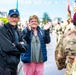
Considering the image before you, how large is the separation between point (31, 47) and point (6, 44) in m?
1.19

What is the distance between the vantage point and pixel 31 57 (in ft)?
24.8

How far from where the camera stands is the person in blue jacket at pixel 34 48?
7543mm

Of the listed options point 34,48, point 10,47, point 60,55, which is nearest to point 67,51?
point 60,55

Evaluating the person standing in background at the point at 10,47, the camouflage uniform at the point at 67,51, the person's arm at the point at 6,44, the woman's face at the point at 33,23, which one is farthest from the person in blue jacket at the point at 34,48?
the camouflage uniform at the point at 67,51

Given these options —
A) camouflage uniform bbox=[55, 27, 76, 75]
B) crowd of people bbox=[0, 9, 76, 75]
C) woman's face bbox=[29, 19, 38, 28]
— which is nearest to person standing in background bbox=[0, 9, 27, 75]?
crowd of people bbox=[0, 9, 76, 75]

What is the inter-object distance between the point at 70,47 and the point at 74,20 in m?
0.39

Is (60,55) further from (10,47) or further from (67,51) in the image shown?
(10,47)

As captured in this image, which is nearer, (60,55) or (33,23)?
(60,55)

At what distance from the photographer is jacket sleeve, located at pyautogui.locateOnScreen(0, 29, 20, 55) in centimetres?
641

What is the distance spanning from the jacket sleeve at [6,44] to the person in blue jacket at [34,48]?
110cm

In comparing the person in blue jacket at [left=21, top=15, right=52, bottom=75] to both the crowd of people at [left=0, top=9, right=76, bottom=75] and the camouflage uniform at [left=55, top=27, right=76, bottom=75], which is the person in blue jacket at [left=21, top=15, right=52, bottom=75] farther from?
the camouflage uniform at [left=55, top=27, right=76, bottom=75]

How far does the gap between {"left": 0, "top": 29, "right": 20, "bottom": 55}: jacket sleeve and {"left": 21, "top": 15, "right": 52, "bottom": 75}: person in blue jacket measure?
3.60ft

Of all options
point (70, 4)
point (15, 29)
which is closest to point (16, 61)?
point (15, 29)

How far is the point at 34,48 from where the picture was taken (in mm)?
7559
